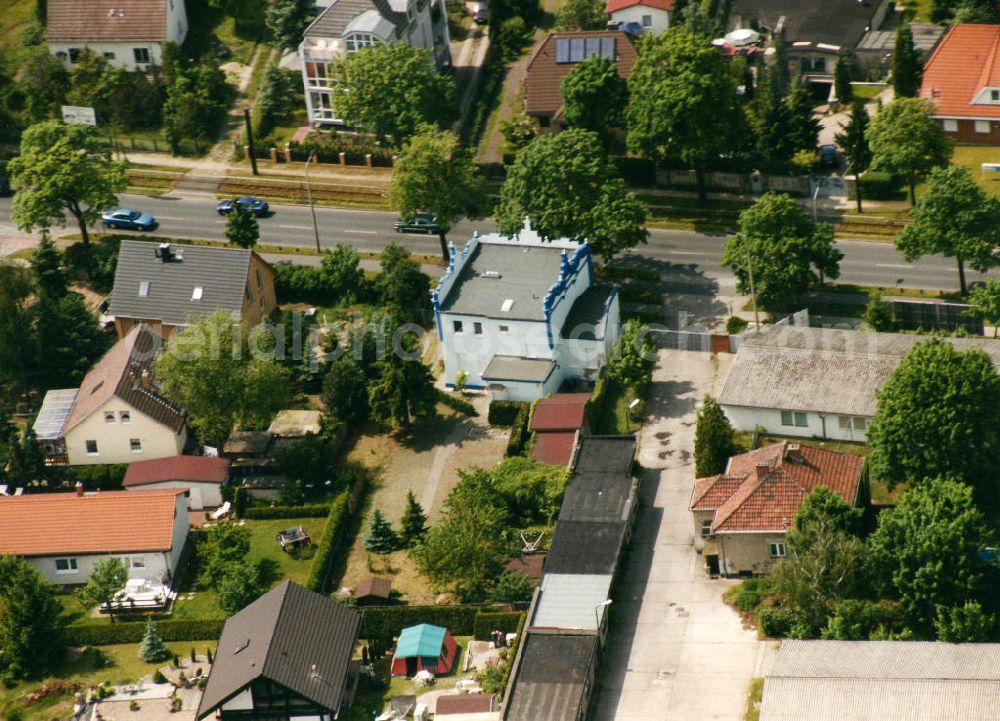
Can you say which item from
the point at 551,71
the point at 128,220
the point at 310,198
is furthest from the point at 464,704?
the point at 551,71

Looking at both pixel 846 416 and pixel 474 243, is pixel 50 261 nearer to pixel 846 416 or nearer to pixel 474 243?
pixel 474 243

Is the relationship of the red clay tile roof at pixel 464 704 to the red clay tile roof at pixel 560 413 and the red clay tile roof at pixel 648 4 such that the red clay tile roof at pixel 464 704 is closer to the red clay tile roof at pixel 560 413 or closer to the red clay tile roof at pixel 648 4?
the red clay tile roof at pixel 560 413

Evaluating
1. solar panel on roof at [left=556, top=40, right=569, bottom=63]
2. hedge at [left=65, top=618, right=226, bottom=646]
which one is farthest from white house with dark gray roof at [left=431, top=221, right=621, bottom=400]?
solar panel on roof at [left=556, top=40, right=569, bottom=63]

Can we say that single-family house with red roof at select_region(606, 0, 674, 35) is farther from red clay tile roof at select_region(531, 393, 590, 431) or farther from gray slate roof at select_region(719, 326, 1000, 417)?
red clay tile roof at select_region(531, 393, 590, 431)

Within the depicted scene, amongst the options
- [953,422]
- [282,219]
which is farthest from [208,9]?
[953,422]

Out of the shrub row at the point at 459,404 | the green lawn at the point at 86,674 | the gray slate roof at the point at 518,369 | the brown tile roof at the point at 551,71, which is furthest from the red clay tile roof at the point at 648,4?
the green lawn at the point at 86,674

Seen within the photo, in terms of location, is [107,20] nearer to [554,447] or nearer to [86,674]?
[554,447]

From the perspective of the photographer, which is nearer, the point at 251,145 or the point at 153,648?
the point at 153,648
